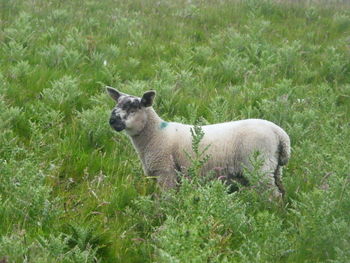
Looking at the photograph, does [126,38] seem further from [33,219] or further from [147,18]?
[33,219]

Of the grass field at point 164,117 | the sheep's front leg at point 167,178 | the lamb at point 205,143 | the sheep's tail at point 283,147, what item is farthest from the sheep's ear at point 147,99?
the sheep's tail at point 283,147

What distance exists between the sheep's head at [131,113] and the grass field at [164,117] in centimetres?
48

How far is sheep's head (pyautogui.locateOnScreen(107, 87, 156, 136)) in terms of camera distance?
22.0 ft

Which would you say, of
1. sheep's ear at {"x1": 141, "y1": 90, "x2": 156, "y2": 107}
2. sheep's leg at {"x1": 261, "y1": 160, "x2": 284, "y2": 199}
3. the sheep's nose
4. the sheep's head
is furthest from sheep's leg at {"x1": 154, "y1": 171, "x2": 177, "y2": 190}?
sheep's leg at {"x1": 261, "y1": 160, "x2": 284, "y2": 199}

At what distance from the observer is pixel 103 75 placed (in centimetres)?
1008

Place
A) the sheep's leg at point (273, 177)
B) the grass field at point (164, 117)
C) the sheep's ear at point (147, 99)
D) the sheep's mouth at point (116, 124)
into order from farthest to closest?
the sheep's ear at point (147, 99) → the sheep's mouth at point (116, 124) → the sheep's leg at point (273, 177) → the grass field at point (164, 117)

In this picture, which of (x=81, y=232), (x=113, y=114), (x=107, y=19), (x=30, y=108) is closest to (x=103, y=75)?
(x=30, y=108)

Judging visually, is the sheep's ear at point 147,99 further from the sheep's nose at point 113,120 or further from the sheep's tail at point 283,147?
the sheep's tail at point 283,147

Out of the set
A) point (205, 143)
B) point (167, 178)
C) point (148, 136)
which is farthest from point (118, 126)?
point (205, 143)

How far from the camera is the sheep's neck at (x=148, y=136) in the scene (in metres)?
6.93

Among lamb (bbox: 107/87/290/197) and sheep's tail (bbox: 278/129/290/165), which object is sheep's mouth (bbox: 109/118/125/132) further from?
sheep's tail (bbox: 278/129/290/165)

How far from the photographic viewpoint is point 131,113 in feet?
22.5

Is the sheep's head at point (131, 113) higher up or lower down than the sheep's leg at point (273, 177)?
higher up

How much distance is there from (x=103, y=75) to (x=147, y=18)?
5200 millimetres
